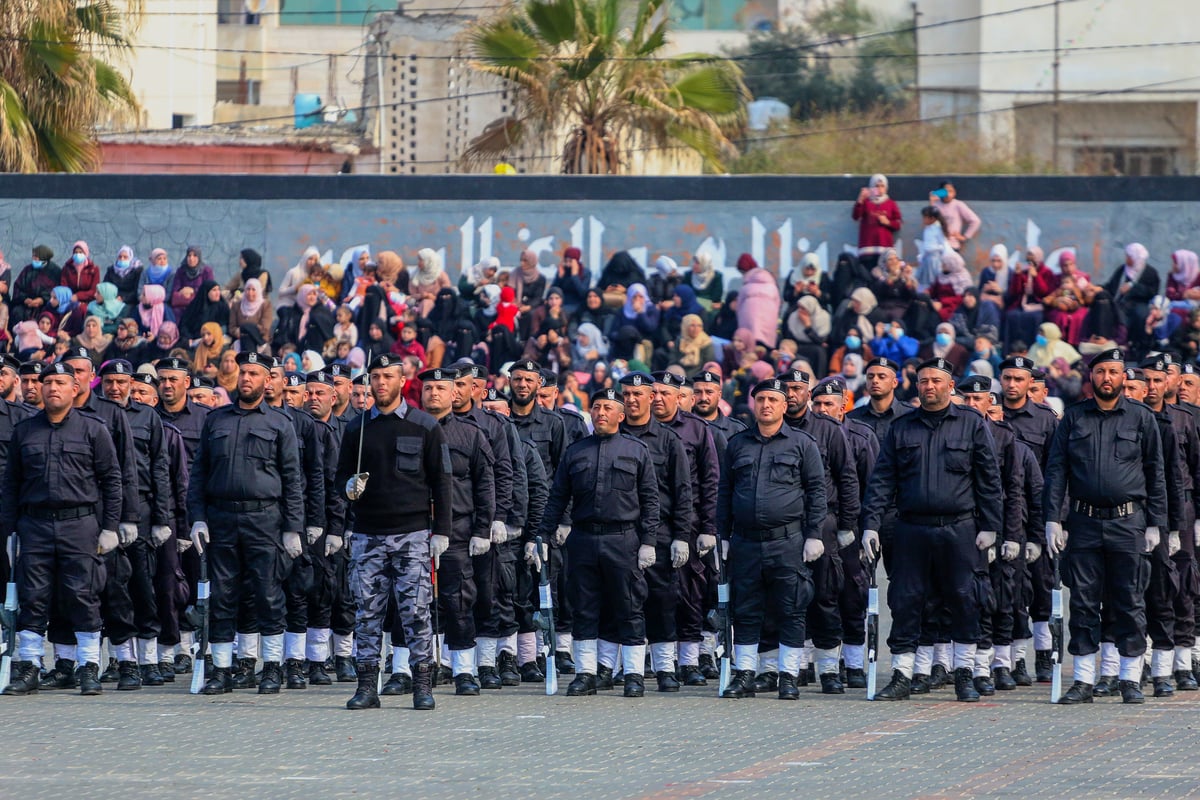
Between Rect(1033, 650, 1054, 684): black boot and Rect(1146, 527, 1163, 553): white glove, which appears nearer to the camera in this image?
Rect(1146, 527, 1163, 553): white glove

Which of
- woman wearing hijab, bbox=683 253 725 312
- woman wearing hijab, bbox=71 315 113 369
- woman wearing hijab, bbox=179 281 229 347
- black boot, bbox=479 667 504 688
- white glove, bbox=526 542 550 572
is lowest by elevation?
black boot, bbox=479 667 504 688

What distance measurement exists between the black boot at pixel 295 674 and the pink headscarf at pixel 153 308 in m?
14.3

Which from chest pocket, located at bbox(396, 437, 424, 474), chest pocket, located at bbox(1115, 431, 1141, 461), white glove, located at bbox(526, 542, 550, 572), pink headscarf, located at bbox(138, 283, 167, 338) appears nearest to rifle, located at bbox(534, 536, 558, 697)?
white glove, located at bbox(526, 542, 550, 572)

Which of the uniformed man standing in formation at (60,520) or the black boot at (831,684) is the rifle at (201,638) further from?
the black boot at (831,684)

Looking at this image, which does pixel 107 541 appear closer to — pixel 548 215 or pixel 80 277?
pixel 548 215

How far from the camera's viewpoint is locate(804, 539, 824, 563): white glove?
43.0ft

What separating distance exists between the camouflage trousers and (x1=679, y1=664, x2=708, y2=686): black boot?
2158 mm

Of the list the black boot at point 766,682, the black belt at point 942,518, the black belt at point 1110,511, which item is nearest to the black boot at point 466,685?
the black boot at point 766,682

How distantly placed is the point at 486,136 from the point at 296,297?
5.24 meters

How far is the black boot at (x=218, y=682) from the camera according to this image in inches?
520

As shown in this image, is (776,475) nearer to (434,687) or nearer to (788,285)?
(434,687)

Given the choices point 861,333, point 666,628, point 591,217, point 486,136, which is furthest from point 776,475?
point 486,136

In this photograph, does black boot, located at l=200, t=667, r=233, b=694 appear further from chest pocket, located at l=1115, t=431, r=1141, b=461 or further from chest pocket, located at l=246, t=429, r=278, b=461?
chest pocket, located at l=1115, t=431, r=1141, b=461

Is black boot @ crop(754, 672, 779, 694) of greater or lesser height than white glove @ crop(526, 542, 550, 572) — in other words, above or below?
below
